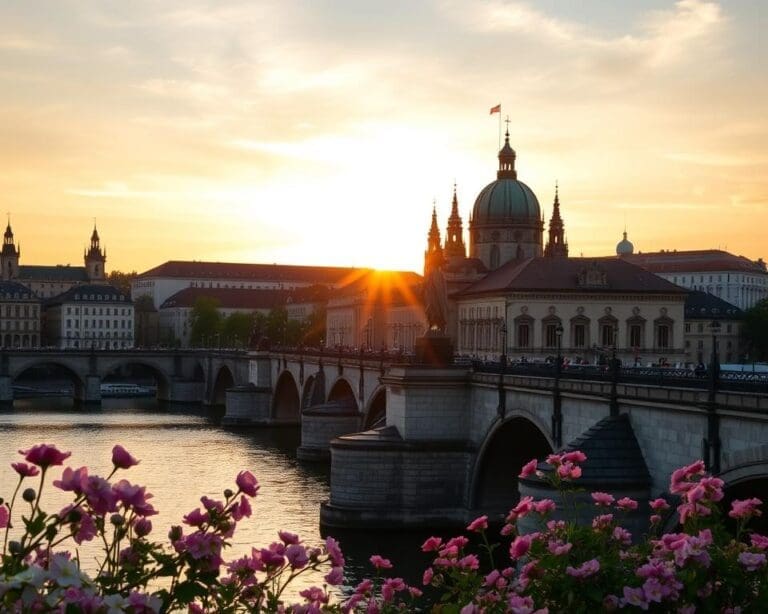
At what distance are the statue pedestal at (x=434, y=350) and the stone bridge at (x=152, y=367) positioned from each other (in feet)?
281

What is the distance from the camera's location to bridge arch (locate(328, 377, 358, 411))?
9194 cm

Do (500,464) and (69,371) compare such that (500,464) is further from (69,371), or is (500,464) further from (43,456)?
(69,371)

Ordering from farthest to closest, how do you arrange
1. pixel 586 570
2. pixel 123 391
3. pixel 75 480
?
pixel 123 391, pixel 586 570, pixel 75 480

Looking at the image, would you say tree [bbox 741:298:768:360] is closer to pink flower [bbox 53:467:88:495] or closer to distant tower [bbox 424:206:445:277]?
distant tower [bbox 424:206:445:277]

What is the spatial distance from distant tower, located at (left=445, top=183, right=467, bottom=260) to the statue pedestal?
73.7 m

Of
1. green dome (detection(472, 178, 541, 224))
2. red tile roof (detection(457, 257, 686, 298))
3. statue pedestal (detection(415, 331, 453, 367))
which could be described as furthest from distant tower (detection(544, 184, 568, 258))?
statue pedestal (detection(415, 331, 453, 367))

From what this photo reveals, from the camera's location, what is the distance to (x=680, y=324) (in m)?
106

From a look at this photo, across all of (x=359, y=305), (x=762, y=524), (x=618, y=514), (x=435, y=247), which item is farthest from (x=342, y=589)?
(x=359, y=305)

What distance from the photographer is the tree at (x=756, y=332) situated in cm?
15700

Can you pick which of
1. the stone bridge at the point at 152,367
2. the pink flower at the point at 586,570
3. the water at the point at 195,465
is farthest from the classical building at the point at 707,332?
the pink flower at the point at 586,570

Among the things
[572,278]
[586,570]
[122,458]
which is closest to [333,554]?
[586,570]

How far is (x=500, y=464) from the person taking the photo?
58.2 meters

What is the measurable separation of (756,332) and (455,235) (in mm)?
41640

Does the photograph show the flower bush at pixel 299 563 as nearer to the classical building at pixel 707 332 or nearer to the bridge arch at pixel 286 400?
the bridge arch at pixel 286 400
